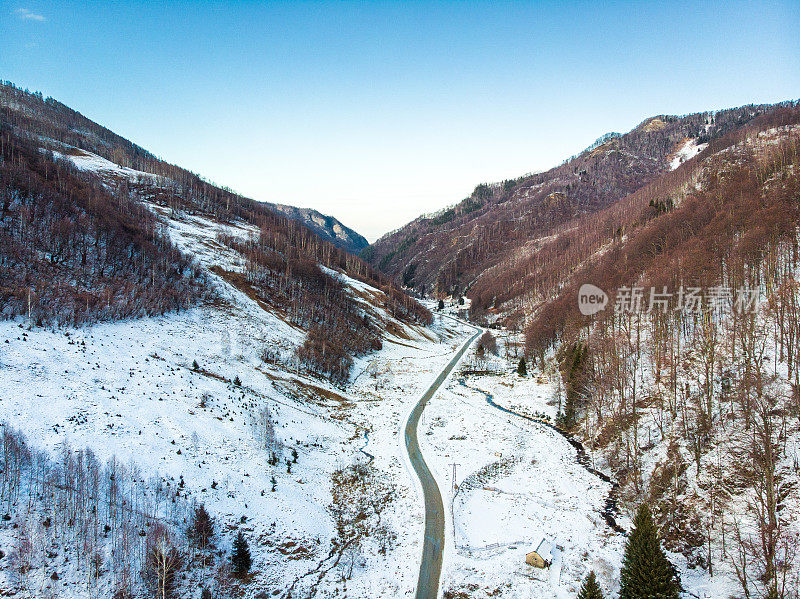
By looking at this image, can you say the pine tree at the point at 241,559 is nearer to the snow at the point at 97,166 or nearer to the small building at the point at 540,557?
the small building at the point at 540,557

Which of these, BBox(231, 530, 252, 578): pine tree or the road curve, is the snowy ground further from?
BBox(231, 530, 252, 578): pine tree

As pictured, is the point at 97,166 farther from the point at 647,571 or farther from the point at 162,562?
the point at 647,571

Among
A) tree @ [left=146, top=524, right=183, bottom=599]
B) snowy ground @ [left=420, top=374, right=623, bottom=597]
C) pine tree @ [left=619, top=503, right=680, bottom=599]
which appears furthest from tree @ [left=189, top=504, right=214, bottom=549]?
pine tree @ [left=619, top=503, right=680, bottom=599]

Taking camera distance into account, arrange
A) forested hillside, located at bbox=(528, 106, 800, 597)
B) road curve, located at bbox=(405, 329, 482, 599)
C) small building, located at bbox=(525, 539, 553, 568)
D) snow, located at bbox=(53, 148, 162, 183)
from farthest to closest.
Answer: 1. snow, located at bbox=(53, 148, 162, 183)
2. small building, located at bbox=(525, 539, 553, 568)
3. forested hillside, located at bbox=(528, 106, 800, 597)
4. road curve, located at bbox=(405, 329, 482, 599)

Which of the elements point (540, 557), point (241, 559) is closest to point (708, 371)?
point (540, 557)

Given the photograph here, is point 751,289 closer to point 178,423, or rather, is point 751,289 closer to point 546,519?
point 546,519

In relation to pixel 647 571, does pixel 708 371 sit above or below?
above
